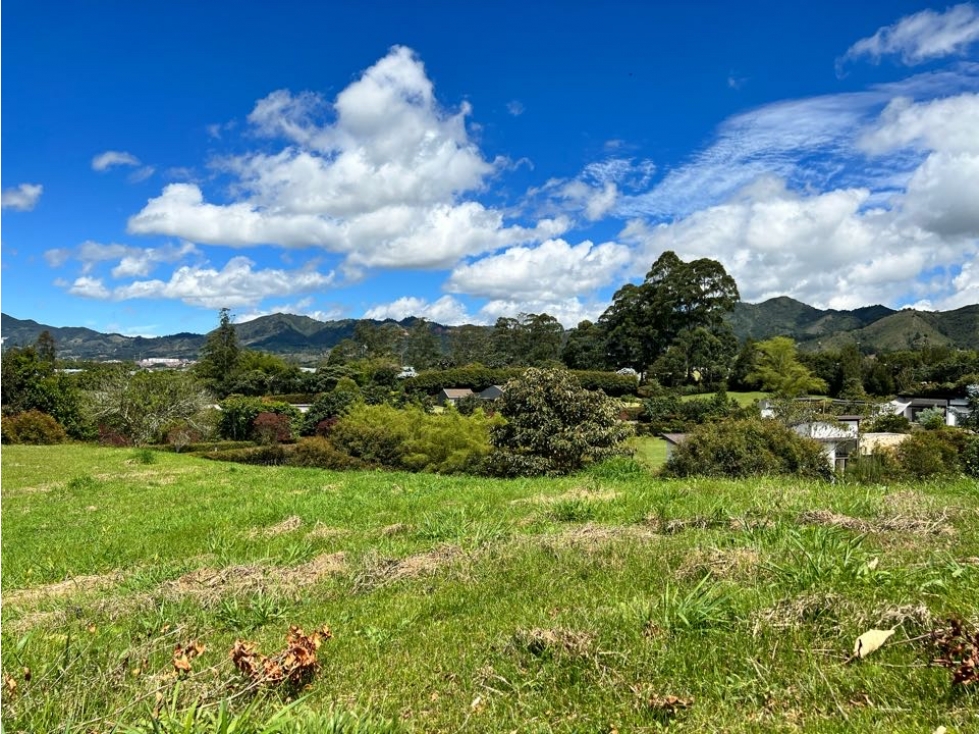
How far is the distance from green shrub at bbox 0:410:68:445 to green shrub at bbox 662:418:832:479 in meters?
35.0

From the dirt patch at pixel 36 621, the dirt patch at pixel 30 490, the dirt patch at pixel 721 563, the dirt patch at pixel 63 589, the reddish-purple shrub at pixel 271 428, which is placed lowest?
the reddish-purple shrub at pixel 271 428

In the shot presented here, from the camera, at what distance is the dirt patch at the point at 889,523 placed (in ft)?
17.5

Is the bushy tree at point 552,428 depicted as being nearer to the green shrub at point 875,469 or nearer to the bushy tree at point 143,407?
the green shrub at point 875,469

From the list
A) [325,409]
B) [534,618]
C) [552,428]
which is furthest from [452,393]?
[534,618]

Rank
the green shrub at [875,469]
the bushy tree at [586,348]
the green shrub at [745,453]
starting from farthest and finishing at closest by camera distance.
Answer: the bushy tree at [586,348] < the green shrub at [745,453] < the green shrub at [875,469]

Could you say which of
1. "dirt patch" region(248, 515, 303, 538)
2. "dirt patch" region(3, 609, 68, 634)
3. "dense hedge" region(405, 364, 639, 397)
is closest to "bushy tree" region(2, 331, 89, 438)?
"dense hedge" region(405, 364, 639, 397)

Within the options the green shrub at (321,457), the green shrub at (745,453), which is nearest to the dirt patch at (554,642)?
the green shrub at (745,453)

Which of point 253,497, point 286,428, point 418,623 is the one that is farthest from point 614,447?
point 286,428

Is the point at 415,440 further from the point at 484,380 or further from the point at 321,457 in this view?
the point at 484,380

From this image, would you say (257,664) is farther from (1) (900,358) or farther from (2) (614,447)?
(1) (900,358)

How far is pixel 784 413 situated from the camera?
31.8 meters

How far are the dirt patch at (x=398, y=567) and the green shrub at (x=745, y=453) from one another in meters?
11.0

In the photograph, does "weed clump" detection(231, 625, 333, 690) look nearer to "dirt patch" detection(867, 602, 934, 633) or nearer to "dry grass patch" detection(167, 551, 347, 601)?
"dry grass patch" detection(167, 551, 347, 601)

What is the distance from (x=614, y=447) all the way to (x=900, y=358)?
186ft
